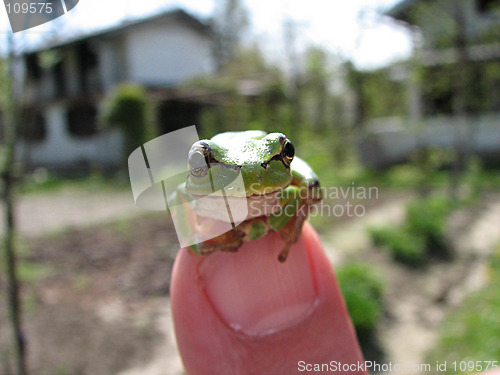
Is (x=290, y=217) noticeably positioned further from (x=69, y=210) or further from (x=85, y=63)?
(x=85, y=63)

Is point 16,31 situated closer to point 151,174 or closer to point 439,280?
point 151,174

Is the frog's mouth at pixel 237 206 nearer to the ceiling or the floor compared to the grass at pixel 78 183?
nearer to the ceiling

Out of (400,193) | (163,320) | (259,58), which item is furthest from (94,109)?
(163,320)

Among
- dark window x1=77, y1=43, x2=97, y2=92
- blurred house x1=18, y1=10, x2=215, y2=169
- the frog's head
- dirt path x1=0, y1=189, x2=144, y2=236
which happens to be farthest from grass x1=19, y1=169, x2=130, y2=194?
the frog's head

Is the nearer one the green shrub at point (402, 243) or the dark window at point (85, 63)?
the green shrub at point (402, 243)

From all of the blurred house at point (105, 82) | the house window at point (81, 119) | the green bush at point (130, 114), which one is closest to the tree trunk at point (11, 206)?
the green bush at point (130, 114)

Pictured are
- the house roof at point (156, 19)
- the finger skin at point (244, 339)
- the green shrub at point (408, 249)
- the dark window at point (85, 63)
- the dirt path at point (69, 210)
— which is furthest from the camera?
the dark window at point (85, 63)

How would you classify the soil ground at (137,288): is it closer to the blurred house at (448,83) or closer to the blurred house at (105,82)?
the blurred house at (448,83)

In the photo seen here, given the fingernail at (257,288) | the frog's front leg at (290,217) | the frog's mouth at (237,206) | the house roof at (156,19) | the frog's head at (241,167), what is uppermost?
the house roof at (156,19)

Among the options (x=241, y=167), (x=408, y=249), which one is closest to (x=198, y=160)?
(x=241, y=167)
